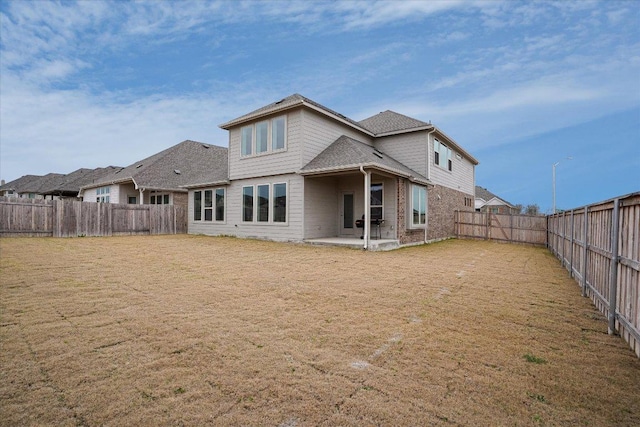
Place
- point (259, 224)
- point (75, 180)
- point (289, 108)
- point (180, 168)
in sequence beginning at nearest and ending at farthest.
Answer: point (289, 108) → point (259, 224) → point (180, 168) → point (75, 180)

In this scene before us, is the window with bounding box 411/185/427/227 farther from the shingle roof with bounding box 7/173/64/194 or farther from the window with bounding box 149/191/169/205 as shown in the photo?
the shingle roof with bounding box 7/173/64/194

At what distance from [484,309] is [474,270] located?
12.3ft

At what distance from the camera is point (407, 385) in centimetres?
254

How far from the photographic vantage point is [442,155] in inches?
675

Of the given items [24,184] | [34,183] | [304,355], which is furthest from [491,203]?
[24,184]

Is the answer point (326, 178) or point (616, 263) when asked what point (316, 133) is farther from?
point (616, 263)

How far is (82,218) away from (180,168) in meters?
7.94

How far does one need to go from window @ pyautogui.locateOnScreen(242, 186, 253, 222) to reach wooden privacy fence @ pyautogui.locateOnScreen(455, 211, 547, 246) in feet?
40.6

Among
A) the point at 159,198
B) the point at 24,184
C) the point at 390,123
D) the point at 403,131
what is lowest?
the point at 159,198

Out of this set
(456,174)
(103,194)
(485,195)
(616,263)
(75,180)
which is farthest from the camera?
(485,195)

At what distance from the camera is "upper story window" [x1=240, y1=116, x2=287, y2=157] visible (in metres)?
14.1

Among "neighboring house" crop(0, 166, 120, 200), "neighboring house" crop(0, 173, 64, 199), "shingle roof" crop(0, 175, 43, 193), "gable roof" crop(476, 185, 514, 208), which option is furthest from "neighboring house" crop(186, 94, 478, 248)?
"shingle roof" crop(0, 175, 43, 193)

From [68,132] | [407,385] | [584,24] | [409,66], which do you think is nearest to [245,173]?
[409,66]

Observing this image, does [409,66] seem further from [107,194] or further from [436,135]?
[107,194]
